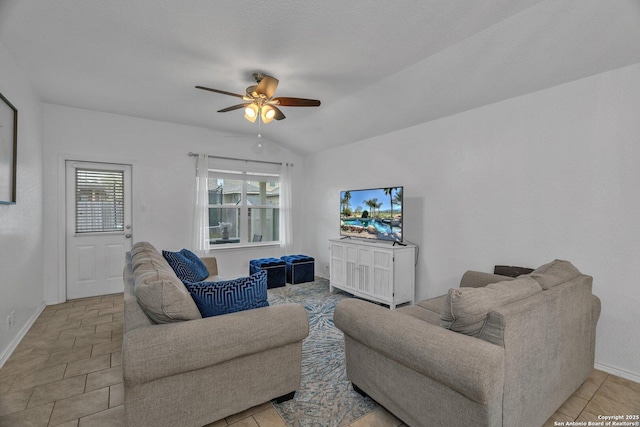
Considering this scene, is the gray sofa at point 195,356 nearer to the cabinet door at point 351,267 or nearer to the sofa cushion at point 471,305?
the sofa cushion at point 471,305

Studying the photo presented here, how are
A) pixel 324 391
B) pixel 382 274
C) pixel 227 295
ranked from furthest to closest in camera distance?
1. pixel 382 274
2. pixel 324 391
3. pixel 227 295

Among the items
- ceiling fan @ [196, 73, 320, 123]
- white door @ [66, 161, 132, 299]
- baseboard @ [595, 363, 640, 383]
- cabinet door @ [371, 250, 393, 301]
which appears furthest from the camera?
white door @ [66, 161, 132, 299]

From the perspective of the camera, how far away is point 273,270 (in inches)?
186

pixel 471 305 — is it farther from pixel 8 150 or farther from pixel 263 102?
pixel 8 150

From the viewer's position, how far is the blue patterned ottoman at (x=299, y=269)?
492 cm

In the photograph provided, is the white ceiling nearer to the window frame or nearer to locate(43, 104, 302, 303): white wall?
locate(43, 104, 302, 303): white wall

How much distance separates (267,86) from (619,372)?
3622 millimetres

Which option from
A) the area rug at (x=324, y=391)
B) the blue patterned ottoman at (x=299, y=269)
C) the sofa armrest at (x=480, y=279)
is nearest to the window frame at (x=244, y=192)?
the blue patterned ottoman at (x=299, y=269)

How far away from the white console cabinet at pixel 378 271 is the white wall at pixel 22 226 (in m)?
3.42

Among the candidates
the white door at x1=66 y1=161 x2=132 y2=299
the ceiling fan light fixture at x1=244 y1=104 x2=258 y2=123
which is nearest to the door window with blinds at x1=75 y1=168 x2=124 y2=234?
the white door at x1=66 y1=161 x2=132 y2=299

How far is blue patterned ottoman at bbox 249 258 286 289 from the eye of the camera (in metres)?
4.69

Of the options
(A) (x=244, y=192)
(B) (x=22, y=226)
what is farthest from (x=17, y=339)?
(A) (x=244, y=192)

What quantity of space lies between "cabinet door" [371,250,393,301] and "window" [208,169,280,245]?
2.55 m

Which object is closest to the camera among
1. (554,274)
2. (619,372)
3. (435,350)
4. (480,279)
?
(435,350)
